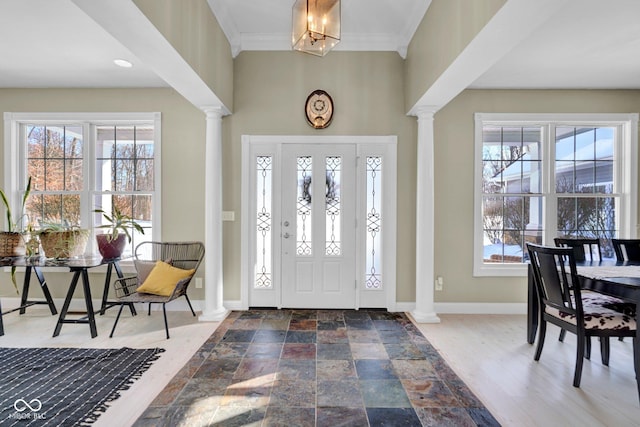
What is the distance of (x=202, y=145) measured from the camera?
4.12 m

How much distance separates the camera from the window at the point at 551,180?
4148 millimetres

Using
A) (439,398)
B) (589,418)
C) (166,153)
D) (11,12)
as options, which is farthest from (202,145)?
(589,418)

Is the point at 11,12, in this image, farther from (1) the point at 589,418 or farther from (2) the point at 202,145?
(1) the point at 589,418

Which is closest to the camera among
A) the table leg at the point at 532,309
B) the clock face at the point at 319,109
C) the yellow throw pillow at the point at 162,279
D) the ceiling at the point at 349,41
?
the ceiling at the point at 349,41

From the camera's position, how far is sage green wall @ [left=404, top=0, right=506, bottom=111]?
87.5 inches

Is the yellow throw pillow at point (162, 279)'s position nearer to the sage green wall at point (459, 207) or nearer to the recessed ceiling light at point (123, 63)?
the recessed ceiling light at point (123, 63)

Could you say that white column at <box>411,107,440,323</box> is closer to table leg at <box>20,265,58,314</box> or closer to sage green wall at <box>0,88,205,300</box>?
sage green wall at <box>0,88,205,300</box>

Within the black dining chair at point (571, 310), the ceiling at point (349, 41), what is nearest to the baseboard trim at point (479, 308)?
the black dining chair at point (571, 310)

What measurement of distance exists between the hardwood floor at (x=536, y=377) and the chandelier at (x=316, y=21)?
2.70m

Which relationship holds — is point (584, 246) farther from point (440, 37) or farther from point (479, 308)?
point (440, 37)

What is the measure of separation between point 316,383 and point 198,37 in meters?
2.92

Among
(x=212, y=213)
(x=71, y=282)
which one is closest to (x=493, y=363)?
(x=212, y=213)

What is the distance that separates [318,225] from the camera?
4035mm

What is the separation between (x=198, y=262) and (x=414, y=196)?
2.63 metres
